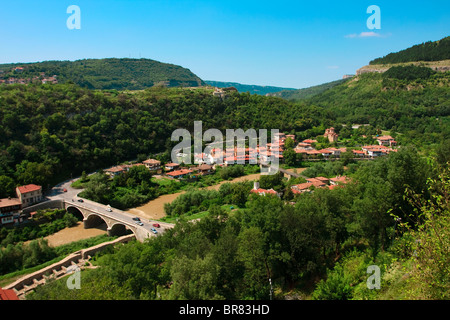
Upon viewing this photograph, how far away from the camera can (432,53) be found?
72188mm

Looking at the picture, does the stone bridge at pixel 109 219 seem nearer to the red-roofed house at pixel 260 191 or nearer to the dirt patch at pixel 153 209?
the dirt patch at pixel 153 209

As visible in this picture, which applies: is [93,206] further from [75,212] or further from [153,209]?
[153,209]

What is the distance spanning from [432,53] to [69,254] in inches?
3536

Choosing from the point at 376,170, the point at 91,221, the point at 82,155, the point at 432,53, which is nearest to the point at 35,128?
the point at 82,155

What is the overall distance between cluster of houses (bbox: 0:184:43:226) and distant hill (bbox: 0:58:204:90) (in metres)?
50.7

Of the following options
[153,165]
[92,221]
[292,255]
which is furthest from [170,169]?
[292,255]

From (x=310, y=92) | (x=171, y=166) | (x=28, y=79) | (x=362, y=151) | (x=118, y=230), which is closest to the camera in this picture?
(x=118, y=230)

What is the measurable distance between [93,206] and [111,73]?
88.5 meters

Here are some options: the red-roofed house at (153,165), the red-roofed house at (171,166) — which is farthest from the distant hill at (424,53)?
the red-roofed house at (153,165)

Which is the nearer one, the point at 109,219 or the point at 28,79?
the point at 109,219

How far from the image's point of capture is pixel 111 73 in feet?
329

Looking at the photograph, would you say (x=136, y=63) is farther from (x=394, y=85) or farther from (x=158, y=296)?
(x=158, y=296)

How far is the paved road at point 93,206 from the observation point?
20.6m

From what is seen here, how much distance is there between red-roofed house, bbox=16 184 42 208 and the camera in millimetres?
24359
